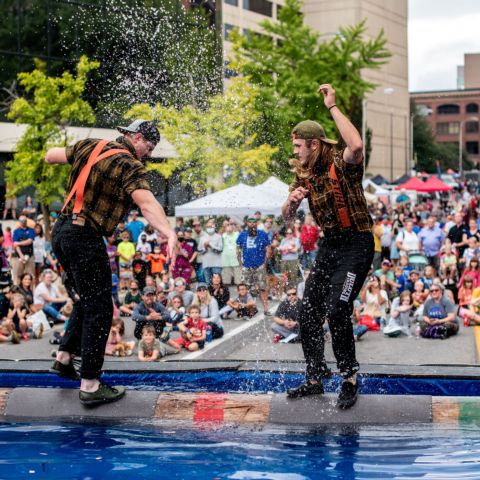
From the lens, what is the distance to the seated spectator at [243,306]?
17.7 meters

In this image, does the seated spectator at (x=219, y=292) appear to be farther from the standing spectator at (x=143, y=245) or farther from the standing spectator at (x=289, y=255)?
the standing spectator at (x=143, y=245)

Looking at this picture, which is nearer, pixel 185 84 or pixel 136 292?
pixel 136 292

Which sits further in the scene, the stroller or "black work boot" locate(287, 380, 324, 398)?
the stroller

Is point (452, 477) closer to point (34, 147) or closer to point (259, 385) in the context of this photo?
point (259, 385)

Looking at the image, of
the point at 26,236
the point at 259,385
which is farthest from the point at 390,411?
the point at 26,236

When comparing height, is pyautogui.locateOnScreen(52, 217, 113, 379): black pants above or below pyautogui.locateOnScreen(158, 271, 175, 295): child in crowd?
above

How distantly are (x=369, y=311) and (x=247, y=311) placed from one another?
2.60 metres

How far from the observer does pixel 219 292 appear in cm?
1766

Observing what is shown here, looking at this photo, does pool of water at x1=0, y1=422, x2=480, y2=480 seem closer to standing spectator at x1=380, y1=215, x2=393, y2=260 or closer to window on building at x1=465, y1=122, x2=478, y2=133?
standing spectator at x1=380, y1=215, x2=393, y2=260

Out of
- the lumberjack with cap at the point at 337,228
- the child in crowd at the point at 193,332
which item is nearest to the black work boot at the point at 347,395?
the lumberjack with cap at the point at 337,228

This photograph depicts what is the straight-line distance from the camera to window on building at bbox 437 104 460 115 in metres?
159

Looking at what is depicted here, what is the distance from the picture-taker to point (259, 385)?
617cm

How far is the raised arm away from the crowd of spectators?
6.46 m

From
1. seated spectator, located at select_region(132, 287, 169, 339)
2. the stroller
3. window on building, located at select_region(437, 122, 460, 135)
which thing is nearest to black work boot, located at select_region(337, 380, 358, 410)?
seated spectator, located at select_region(132, 287, 169, 339)
